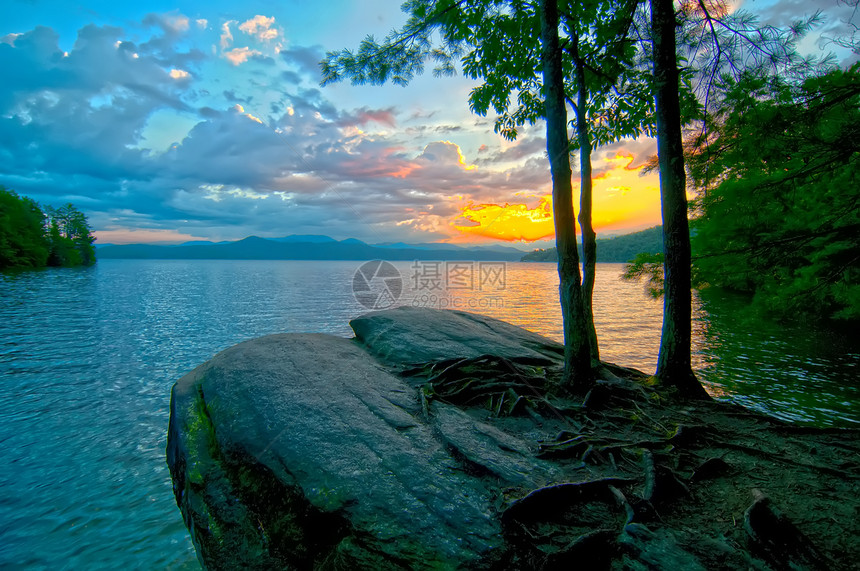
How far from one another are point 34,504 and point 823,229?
1682 centimetres

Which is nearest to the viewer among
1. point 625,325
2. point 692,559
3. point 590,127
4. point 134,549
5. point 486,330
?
point 692,559

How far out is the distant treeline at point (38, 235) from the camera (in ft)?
208

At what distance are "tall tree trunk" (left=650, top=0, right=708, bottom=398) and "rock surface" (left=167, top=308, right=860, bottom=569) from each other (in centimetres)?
96

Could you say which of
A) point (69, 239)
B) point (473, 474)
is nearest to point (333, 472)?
point (473, 474)

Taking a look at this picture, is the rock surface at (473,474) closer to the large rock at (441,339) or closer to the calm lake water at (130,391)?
the calm lake water at (130,391)

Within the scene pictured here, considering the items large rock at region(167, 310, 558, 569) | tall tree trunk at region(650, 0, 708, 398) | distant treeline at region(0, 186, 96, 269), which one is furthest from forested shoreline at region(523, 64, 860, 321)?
distant treeline at region(0, 186, 96, 269)

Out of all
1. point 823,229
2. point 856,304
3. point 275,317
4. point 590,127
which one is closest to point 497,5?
point 590,127

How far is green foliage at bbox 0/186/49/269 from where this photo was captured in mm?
61812

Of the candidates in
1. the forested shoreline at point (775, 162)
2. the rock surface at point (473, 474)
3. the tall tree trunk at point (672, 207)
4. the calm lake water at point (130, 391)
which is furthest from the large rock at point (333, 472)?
the forested shoreline at point (775, 162)

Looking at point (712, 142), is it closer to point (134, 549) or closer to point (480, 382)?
point (480, 382)

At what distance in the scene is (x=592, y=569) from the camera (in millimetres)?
3348

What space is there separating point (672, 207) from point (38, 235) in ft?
378
